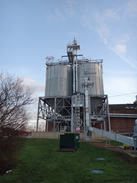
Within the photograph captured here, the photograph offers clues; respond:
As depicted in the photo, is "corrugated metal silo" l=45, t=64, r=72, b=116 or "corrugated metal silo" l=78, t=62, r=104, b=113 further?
"corrugated metal silo" l=45, t=64, r=72, b=116

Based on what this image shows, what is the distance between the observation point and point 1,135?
623 centimetres

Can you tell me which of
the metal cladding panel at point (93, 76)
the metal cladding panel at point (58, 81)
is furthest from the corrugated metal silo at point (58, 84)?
the metal cladding panel at point (93, 76)

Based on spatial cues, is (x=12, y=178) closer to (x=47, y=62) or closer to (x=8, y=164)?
(x=8, y=164)

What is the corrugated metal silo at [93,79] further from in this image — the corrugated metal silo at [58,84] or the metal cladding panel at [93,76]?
the corrugated metal silo at [58,84]

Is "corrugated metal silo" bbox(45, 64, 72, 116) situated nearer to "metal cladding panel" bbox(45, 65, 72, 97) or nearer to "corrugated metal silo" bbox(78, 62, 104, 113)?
"metal cladding panel" bbox(45, 65, 72, 97)

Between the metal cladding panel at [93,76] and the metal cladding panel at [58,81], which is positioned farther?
the metal cladding panel at [58,81]

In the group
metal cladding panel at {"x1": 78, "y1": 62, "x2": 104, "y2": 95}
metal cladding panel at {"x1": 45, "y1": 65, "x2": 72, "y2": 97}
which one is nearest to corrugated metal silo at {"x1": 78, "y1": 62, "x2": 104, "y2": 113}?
metal cladding panel at {"x1": 78, "y1": 62, "x2": 104, "y2": 95}

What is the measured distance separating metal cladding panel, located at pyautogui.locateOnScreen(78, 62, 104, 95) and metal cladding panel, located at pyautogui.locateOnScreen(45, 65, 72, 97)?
3.32m

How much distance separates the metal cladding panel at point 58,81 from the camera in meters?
39.6

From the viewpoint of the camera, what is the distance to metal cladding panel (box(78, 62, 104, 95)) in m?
38.8

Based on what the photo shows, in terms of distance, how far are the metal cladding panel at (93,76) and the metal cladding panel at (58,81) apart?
3323mm

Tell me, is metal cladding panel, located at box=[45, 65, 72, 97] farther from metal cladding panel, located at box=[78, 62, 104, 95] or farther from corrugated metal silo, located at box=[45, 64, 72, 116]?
metal cladding panel, located at box=[78, 62, 104, 95]

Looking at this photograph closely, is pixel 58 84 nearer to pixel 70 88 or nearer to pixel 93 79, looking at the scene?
pixel 70 88

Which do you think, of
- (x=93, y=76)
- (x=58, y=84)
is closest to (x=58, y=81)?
→ (x=58, y=84)
